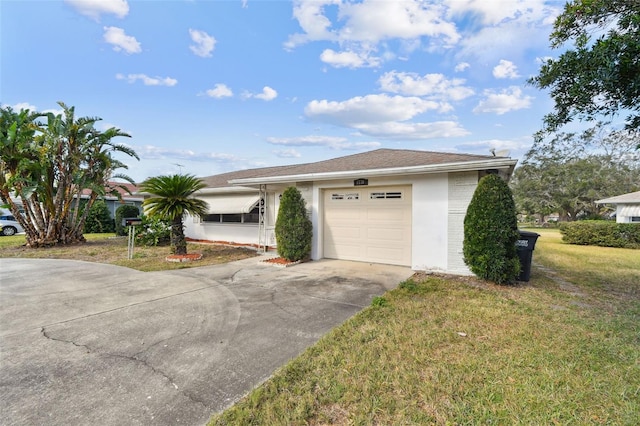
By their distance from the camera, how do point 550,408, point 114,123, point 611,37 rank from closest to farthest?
1. point 550,408
2. point 611,37
3. point 114,123

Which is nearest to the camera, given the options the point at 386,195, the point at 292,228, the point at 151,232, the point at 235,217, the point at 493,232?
the point at 493,232

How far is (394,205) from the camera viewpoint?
375 inches

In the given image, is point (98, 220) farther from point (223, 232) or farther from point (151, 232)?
point (223, 232)

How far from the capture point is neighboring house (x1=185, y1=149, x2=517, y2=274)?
8.16 metres

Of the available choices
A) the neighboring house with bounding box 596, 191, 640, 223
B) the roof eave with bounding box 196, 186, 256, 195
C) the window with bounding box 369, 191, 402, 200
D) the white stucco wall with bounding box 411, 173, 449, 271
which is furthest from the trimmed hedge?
the roof eave with bounding box 196, 186, 256, 195

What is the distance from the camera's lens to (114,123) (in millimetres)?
15445

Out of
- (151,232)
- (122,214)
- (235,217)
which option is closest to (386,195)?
(235,217)

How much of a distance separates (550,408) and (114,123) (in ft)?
64.5

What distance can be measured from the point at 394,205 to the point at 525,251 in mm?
3807

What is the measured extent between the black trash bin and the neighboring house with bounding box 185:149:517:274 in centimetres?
148

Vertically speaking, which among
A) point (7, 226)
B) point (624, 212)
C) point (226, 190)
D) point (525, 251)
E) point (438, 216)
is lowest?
point (525, 251)

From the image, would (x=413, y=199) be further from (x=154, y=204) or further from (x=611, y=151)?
(x=611, y=151)

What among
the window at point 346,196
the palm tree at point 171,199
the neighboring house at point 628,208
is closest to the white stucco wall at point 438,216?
the window at point 346,196

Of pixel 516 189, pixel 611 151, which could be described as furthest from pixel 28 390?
pixel 611 151
